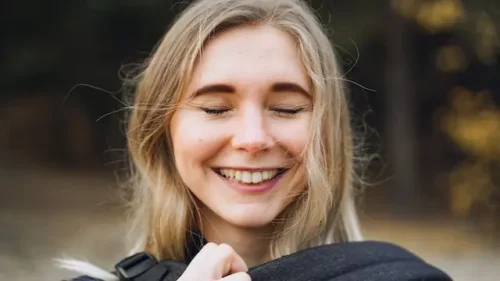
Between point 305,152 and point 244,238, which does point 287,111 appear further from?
point 244,238

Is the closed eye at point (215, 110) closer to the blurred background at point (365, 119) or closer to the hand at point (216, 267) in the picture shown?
the hand at point (216, 267)

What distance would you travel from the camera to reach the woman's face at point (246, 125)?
1.61m

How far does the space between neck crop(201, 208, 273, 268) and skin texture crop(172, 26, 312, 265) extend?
5 centimetres

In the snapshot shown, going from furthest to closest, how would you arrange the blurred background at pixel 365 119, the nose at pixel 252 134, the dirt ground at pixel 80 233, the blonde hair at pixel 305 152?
the blurred background at pixel 365 119 < the dirt ground at pixel 80 233 < the blonde hair at pixel 305 152 < the nose at pixel 252 134

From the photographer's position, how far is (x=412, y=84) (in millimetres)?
10297

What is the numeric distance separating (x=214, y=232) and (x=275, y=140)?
0.32m

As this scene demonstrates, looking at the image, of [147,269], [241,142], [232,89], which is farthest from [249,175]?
[147,269]

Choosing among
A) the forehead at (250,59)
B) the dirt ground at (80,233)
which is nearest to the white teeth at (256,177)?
the forehead at (250,59)

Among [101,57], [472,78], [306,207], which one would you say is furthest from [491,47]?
[306,207]

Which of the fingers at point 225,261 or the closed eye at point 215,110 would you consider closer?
the fingers at point 225,261

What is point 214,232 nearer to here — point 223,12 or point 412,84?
point 223,12

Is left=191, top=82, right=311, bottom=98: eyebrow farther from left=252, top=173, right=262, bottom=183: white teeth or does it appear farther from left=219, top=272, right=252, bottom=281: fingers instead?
left=219, top=272, right=252, bottom=281: fingers

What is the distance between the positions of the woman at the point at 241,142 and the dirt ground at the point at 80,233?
15.0ft

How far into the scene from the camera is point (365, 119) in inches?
327
